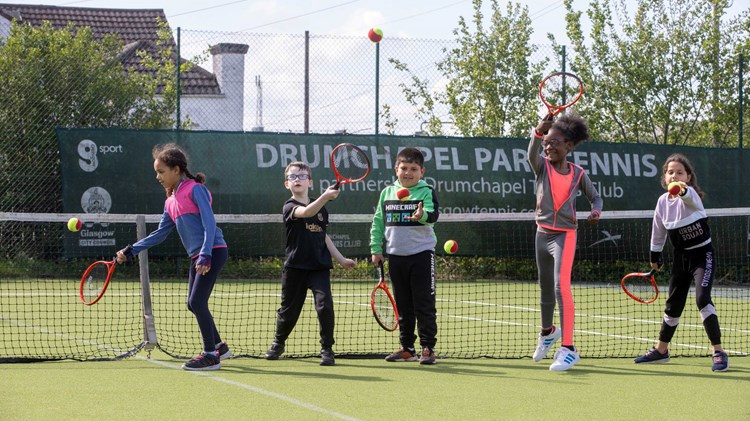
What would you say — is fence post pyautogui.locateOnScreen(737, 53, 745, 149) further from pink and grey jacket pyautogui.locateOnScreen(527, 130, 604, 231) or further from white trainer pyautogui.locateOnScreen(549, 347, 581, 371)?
white trainer pyautogui.locateOnScreen(549, 347, 581, 371)

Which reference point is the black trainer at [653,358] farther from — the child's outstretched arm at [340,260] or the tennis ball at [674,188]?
the child's outstretched arm at [340,260]

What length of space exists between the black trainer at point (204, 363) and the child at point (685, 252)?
2.87m

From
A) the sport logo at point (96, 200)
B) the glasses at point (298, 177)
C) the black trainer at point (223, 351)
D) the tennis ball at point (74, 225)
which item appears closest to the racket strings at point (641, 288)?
the glasses at point (298, 177)

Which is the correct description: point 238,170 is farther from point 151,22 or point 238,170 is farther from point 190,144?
point 151,22

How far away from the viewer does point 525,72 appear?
17.9 metres

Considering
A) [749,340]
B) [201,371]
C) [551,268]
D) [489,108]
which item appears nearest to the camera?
[201,371]

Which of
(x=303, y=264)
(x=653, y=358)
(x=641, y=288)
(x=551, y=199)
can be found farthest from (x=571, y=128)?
(x=641, y=288)

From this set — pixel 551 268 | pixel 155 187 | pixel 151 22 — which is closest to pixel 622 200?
pixel 155 187

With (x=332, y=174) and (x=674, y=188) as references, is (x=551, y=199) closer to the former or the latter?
(x=674, y=188)

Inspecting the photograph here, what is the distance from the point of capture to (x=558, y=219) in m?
7.18

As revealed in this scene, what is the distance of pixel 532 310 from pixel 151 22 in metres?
18.7

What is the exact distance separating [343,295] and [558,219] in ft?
21.9

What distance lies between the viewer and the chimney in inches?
649

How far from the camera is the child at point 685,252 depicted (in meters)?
7.20
